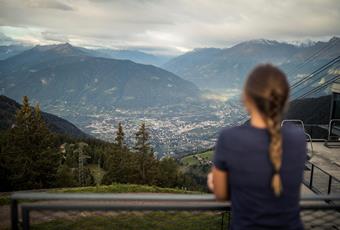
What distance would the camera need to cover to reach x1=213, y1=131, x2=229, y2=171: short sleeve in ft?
8.83

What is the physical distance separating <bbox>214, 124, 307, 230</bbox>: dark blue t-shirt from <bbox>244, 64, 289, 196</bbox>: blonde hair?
49 millimetres

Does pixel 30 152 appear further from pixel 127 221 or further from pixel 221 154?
pixel 221 154

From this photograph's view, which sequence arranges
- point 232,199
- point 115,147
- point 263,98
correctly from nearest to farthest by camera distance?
point 263,98 → point 232,199 → point 115,147

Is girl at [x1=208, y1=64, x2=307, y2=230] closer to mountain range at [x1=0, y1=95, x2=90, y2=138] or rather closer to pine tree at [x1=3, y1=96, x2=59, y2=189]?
pine tree at [x1=3, y1=96, x2=59, y2=189]

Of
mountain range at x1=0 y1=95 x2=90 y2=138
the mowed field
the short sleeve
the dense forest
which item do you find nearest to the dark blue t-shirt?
the short sleeve

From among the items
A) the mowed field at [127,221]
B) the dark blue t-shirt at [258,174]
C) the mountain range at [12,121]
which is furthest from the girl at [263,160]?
the mountain range at [12,121]

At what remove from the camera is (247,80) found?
2670 millimetres

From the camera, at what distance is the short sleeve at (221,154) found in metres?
2.69

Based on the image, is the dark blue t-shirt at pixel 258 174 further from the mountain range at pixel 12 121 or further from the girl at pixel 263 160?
the mountain range at pixel 12 121

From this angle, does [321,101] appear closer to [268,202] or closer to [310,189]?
[310,189]

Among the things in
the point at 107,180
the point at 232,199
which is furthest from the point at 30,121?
the point at 232,199

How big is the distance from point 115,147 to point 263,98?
5234cm

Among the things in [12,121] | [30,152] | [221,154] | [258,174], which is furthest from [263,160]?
[12,121]

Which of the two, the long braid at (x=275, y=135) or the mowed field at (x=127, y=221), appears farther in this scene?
the mowed field at (x=127, y=221)
